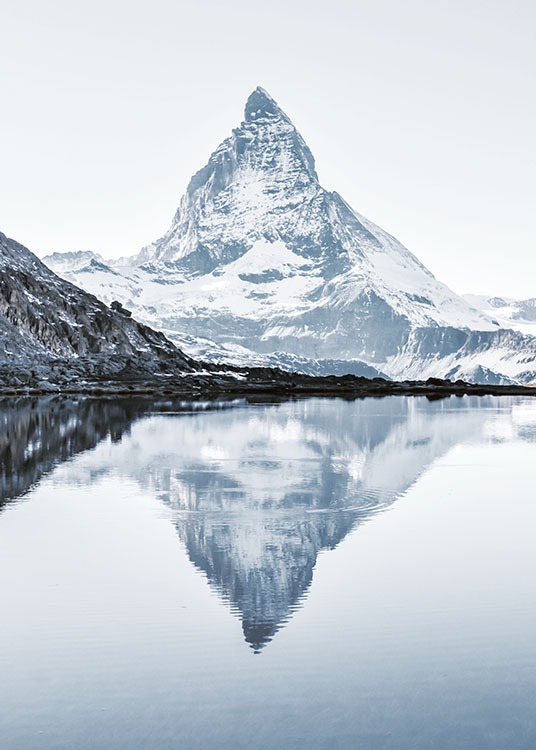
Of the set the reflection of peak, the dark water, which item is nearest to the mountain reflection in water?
the reflection of peak

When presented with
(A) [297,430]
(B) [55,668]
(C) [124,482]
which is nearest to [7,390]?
(A) [297,430]

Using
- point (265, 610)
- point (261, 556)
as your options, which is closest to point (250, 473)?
point (261, 556)

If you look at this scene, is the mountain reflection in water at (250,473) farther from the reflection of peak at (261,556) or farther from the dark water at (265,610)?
the dark water at (265,610)

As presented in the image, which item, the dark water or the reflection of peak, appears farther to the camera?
the reflection of peak

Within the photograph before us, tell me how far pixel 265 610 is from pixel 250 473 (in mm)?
29093

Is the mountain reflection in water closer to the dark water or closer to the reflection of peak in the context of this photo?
the reflection of peak

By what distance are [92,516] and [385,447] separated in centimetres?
3708

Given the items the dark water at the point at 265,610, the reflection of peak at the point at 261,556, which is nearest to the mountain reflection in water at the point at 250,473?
the reflection of peak at the point at 261,556

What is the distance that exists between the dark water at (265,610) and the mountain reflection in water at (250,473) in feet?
0.63

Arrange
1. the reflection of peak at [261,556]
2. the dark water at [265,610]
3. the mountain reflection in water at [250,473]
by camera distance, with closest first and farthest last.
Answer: the dark water at [265,610], the reflection of peak at [261,556], the mountain reflection in water at [250,473]

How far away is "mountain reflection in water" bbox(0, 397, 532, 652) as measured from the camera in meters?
26.1

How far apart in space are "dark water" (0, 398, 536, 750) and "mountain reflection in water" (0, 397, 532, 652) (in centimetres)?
19

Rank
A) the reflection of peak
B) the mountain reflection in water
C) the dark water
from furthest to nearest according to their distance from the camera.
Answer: the mountain reflection in water → the reflection of peak → the dark water

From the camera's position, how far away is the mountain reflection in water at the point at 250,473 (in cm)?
2608
